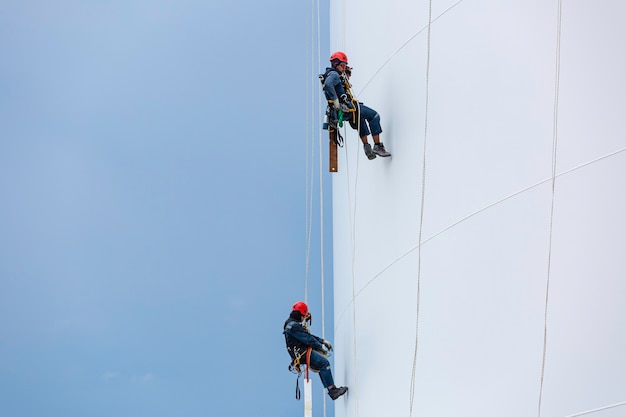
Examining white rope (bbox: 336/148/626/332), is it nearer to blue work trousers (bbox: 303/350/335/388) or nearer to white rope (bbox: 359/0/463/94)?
blue work trousers (bbox: 303/350/335/388)

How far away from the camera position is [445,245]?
8.77 meters

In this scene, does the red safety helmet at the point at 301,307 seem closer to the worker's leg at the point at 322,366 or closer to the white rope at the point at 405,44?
the worker's leg at the point at 322,366

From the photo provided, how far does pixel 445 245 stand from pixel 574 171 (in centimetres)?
159

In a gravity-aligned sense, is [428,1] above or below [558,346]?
above

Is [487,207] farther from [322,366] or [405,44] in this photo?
[322,366]

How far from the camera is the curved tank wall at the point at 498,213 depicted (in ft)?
23.9

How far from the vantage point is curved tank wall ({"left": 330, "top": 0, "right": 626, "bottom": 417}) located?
7.29m

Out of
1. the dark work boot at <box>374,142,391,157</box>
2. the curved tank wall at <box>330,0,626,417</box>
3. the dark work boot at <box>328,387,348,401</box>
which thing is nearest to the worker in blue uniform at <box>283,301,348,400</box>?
the dark work boot at <box>328,387,348,401</box>

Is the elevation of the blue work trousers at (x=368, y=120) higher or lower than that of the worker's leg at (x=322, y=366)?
higher

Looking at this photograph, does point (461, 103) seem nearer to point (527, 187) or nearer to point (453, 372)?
point (527, 187)

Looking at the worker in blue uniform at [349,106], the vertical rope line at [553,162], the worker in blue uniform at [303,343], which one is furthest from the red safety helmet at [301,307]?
the vertical rope line at [553,162]

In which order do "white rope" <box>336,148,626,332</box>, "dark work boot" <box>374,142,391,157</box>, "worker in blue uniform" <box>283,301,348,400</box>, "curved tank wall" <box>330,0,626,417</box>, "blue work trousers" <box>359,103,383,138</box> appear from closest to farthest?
"curved tank wall" <box>330,0,626,417</box>, "white rope" <box>336,148,626,332</box>, "dark work boot" <box>374,142,391,157</box>, "blue work trousers" <box>359,103,383,138</box>, "worker in blue uniform" <box>283,301,348,400</box>

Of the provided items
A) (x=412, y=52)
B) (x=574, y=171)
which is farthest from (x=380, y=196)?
(x=574, y=171)

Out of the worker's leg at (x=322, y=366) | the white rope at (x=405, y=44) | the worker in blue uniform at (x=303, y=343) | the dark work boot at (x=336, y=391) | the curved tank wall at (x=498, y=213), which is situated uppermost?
the white rope at (x=405, y=44)
